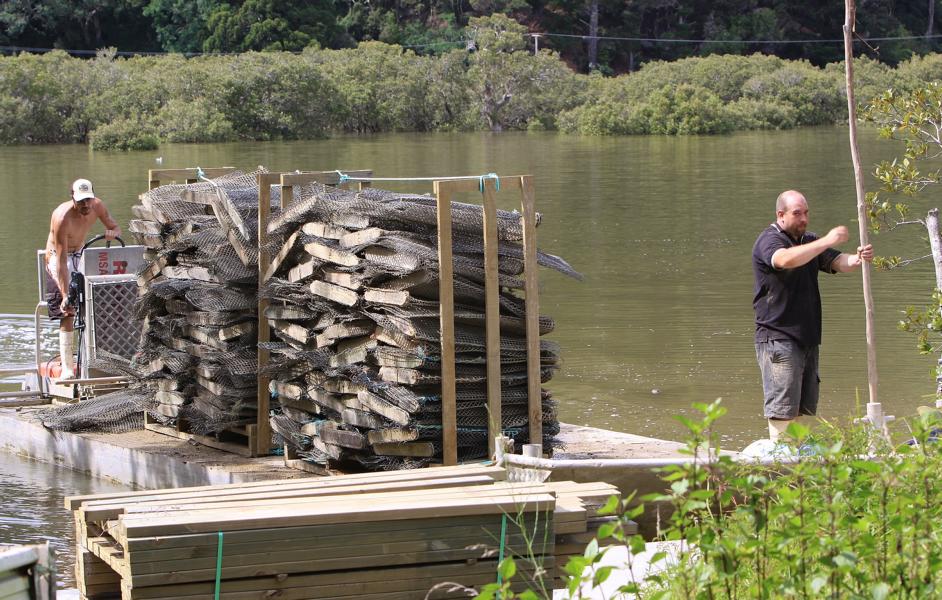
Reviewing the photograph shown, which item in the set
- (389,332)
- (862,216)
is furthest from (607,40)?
(862,216)

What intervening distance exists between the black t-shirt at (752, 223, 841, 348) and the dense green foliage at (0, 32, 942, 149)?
5041cm

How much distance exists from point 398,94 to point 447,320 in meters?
65.6

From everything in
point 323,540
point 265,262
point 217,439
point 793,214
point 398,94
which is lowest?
point 217,439

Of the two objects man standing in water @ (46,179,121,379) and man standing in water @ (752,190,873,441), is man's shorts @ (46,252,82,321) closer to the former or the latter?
man standing in water @ (46,179,121,379)

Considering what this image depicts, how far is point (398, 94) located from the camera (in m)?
73.5

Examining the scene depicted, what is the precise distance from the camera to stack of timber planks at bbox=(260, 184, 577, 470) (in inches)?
352

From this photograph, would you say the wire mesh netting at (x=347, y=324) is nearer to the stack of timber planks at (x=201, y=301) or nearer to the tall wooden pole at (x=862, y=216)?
the stack of timber planks at (x=201, y=301)

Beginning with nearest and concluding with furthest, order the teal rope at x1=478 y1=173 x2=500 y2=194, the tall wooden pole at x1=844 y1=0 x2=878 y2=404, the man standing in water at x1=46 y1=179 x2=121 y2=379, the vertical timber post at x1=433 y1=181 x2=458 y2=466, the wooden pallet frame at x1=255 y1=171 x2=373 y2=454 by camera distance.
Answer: the tall wooden pole at x1=844 y1=0 x2=878 y2=404, the vertical timber post at x1=433 y1=181 x2=458 y2=466, the teal rope at x1=478 y1=173 x2=500 y2=194, the wooden pallet frame at x1=255 y1=171 x2=373 y2=454, the man standing in water at x1=46 y1=179 x2=121 y2=379

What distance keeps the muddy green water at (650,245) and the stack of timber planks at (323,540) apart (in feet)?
19.3

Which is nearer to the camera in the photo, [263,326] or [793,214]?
[793,214]

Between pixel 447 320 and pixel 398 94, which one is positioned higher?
pixel 398 94

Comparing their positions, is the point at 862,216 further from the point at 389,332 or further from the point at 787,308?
the point at 389,332

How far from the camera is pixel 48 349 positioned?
16094mm

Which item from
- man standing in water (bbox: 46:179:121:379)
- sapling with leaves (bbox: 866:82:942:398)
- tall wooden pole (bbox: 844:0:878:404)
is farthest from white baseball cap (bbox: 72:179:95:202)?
tall wooden pole (bbox: 844:0:878:404)
